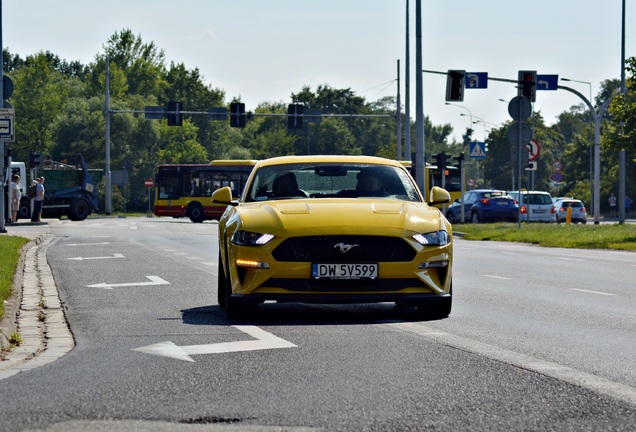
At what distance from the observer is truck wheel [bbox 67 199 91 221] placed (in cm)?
5756

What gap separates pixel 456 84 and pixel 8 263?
A: 26607 millimetres

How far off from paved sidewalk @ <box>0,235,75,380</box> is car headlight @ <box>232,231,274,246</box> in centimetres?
164

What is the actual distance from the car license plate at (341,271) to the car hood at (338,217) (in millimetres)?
288

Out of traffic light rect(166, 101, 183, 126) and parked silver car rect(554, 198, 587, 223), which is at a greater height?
traffic light rect(166, 101, 183, 126)

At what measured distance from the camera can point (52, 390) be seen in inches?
295

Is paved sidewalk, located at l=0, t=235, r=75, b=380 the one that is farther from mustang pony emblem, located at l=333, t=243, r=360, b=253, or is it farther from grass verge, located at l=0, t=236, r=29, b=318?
mustang pony emblem, located at l=333, t=243, r=360, b=253

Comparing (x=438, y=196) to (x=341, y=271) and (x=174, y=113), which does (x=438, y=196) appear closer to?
(x=341, y=271)

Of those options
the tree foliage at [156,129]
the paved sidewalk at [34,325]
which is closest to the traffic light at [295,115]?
the tree foliage at [156,129]

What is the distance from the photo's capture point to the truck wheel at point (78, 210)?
57.6 metres

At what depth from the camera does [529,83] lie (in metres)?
41.9

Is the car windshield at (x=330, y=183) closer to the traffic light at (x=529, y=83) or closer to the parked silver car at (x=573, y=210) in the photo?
the traffic light at (x=529, y=83)

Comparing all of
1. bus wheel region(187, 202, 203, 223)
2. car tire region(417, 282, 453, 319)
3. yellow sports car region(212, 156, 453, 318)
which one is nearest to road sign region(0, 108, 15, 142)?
yellow sports car region(212, 156, 453, 318)

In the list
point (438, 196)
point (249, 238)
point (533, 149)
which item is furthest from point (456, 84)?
point (249, 238)

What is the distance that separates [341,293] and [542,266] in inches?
Answer: 458
